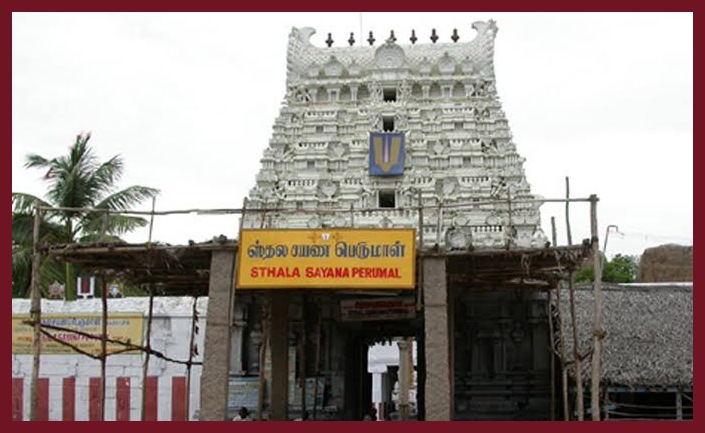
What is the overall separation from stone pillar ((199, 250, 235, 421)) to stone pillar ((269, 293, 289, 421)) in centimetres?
463

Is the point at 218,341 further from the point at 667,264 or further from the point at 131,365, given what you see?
the point at 667,264

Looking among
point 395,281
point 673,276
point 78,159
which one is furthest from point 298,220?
point 673,276

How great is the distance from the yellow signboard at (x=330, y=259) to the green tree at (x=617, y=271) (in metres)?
39.4

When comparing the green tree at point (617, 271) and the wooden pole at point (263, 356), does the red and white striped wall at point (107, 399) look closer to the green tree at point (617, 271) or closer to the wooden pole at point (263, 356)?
the wooden pole at point (263, 356)

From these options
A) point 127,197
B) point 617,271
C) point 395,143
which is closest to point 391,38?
point 395,143

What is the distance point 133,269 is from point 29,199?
1544 centimetres

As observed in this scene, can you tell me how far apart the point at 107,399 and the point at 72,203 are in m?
8.47

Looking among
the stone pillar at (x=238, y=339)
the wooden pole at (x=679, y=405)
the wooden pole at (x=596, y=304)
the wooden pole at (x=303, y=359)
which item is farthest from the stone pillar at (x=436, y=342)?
the stone pillar at (x=238, y=339)

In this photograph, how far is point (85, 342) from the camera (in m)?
25.2

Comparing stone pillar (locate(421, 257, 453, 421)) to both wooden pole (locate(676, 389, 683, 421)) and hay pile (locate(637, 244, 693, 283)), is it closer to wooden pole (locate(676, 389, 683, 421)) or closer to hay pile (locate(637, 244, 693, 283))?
wooden pole (locate(676, 389, 683, 421))

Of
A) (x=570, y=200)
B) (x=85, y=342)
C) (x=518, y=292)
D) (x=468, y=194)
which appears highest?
(x=468, y=194)

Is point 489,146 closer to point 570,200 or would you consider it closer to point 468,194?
point 468,194

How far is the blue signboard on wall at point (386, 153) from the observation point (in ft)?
103

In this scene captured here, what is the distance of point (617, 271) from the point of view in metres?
57.6
